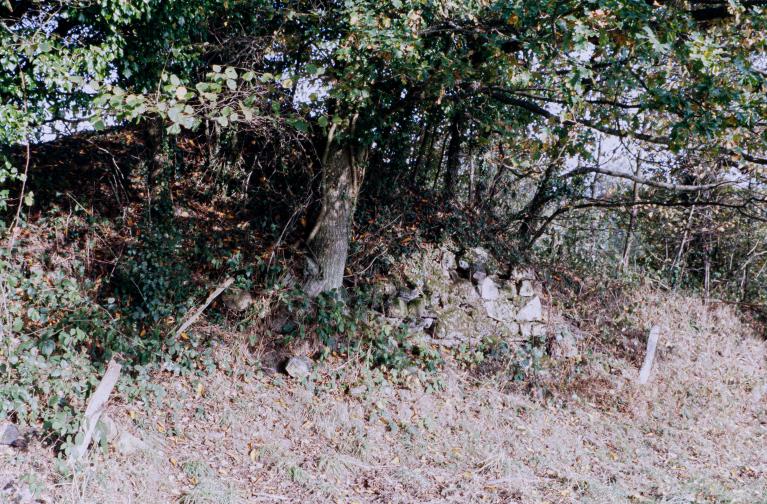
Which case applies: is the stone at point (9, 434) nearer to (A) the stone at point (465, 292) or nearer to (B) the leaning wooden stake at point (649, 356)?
(A) the stone at point (465, 292)

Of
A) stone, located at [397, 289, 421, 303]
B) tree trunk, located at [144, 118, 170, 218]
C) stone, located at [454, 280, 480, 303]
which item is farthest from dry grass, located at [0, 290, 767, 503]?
tree trunk, located at [144, 118, 170, 218]

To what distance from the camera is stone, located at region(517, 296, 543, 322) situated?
31.3 feet

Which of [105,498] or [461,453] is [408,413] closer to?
[461,453]

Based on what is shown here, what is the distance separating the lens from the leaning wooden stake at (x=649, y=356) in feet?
29.6

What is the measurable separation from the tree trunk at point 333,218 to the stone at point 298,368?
4.58 ft

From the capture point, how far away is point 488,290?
9555mm

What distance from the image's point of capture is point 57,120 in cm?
659

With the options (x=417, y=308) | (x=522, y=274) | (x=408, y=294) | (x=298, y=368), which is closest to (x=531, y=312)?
(x=522, y=274)

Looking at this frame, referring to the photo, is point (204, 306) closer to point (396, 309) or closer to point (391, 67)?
point (396, 309)

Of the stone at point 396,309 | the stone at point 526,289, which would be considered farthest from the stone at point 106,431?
the stone at point 526,289

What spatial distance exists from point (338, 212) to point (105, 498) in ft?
16.1

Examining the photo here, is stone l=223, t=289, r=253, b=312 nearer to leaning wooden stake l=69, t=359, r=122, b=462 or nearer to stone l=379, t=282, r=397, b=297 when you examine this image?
stone l=379, t=282, r=397, b=297

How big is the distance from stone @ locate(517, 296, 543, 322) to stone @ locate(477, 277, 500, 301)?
517mm

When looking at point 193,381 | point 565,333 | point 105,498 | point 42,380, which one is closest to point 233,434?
point 193,381
